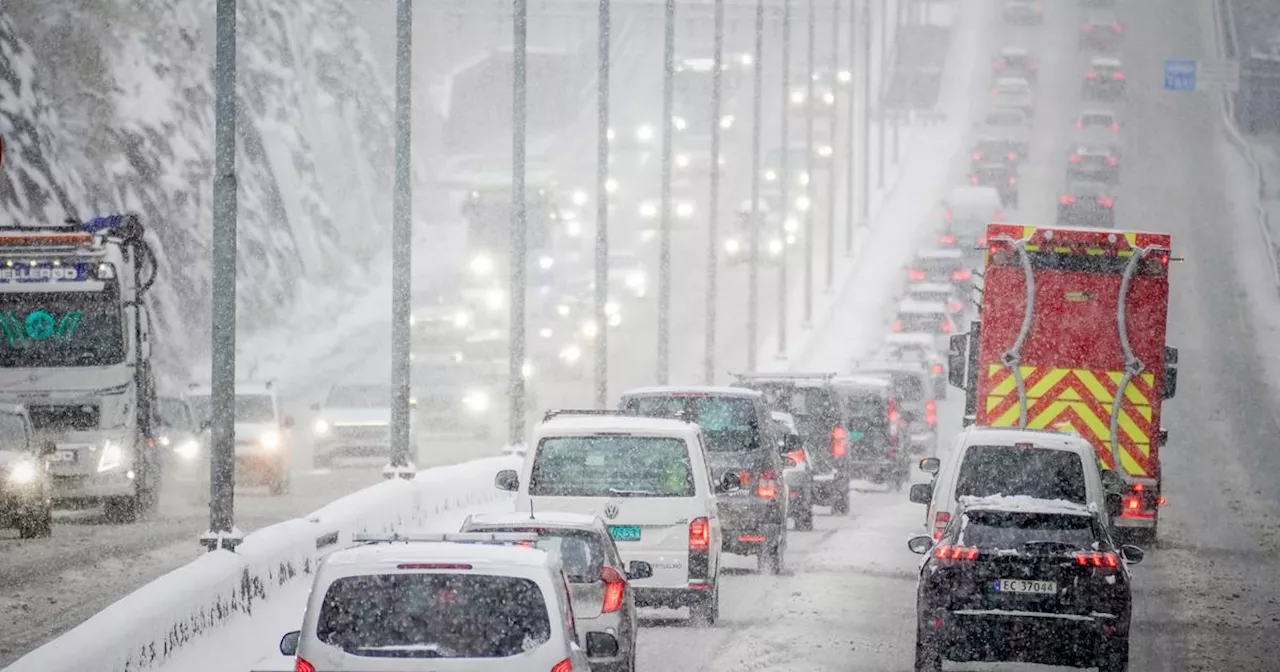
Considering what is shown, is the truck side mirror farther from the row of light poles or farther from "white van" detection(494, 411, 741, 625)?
"white van" detection(494, 411, 741, 625)

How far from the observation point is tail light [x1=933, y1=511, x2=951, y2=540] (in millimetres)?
17172

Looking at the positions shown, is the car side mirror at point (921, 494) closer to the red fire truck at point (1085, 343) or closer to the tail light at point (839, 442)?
the red fire truck at point (1085, 343)

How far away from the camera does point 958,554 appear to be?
14312 millimetres

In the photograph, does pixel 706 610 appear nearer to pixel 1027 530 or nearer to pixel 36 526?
pixel 1027 530

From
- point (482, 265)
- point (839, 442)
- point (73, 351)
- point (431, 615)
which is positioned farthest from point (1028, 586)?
point (482, 265)

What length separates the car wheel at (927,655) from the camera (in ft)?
47.8

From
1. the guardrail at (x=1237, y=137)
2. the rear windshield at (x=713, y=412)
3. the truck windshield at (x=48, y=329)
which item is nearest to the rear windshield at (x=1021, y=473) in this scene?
the rear windshield at (x=713, y=412)

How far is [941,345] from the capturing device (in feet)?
206

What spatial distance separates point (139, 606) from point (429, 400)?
40.9 meters

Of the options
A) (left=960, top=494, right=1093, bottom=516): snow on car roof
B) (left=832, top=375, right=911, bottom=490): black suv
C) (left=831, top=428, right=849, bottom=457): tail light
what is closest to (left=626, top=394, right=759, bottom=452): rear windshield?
(left=960, top=494, right=1093, bottom=516): snow on car roof

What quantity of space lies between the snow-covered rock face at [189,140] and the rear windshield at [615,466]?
1493 inches

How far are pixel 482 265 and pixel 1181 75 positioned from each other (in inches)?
1039

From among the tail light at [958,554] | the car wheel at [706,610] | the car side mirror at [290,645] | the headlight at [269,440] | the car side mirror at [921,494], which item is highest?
the car side mirror at [290,645]

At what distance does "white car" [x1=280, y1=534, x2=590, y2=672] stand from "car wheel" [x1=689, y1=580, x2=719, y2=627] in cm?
823
